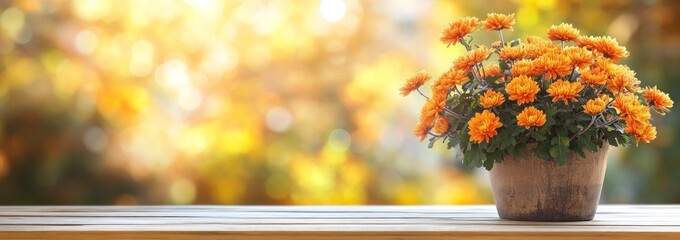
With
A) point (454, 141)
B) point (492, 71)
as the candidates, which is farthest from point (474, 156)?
point (492, 71)

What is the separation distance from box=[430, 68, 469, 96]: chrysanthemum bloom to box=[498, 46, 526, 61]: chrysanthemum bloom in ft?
0.25

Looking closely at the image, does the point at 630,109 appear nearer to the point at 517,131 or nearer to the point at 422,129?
the point at 517,131

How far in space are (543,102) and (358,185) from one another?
1.91m

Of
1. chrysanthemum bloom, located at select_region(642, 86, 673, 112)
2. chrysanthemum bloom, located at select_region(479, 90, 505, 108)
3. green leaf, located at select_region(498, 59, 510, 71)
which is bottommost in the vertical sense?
chrysanthemum bloom, located at select_region(479, 90, 505, 108)

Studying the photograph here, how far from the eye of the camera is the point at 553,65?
54.9 inches

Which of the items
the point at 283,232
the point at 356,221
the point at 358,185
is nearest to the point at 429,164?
the point at 358,185

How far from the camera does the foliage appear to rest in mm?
1397

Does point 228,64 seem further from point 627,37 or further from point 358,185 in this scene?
point 627,37

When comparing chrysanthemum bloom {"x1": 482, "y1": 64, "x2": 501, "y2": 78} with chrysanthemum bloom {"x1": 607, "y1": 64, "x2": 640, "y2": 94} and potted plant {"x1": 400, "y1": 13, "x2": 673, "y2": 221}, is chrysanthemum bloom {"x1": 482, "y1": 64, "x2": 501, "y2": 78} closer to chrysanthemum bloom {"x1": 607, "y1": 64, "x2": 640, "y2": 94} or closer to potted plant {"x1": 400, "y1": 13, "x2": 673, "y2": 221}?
potted plant {"x1": 400, "y1": 13, "x2": 673, "y2": 221}

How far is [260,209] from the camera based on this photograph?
70.3 inches

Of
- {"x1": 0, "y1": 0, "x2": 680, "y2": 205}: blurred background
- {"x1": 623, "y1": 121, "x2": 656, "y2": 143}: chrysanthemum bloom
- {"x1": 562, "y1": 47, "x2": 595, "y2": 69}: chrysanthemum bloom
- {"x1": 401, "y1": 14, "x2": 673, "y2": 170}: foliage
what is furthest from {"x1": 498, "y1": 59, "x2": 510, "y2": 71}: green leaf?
{"x1": 0, "y1": 0, "x2": 680, "y2": 205}: blurred background

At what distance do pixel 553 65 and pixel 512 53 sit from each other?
10cm

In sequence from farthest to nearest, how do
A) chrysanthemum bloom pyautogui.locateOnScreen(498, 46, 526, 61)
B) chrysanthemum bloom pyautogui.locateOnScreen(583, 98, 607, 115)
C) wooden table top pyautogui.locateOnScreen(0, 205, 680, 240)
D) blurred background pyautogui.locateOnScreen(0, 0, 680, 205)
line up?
blurred background pyautogui.locateOnScreen(0, 0, 680, 205) → chrysanthemum bloom pyautogui.locateOnScreen(498, 46, 526, 61) → chrysanthemum bloom pyautogui.locateOnScreen(583, 98, 607, 115) → wooden table top pyautogui.locateOnScreen(0, 205, 680, 240)

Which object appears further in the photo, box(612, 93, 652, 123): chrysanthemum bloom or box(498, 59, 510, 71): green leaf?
box(498, 59, 510, 71): green leaf
